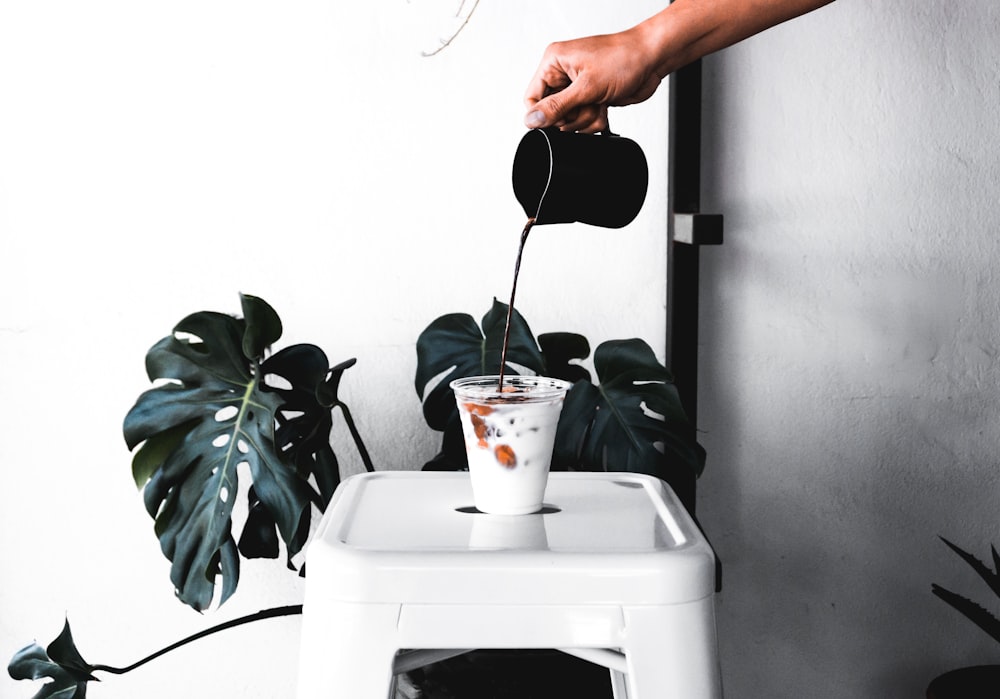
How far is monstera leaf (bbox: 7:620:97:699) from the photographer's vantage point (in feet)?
3.66

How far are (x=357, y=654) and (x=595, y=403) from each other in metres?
0.51

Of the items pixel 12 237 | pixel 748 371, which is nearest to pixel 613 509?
pixel 748 371

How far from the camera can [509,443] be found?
2.87ft

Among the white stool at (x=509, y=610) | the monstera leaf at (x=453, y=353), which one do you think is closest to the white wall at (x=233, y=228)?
the monstera leaf at (x=453, y=353)

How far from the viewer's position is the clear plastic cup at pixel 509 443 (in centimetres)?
87

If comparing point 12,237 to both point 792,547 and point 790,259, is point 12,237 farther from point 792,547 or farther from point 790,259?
point 792,547

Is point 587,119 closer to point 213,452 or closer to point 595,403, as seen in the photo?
point 595,403

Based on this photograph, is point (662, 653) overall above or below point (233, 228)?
below

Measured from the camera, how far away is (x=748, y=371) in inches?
54.8

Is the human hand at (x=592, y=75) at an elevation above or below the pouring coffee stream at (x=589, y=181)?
above

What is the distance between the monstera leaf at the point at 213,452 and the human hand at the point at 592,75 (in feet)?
1.35

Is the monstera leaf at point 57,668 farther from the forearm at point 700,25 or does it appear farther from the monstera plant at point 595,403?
the forearm at point 700,25

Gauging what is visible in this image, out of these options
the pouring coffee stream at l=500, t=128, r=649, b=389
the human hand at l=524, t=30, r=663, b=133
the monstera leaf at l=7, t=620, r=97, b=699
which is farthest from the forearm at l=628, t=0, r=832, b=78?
the monstera leaf at l=7, t=620, r=97, b=699

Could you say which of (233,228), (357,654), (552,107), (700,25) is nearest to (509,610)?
(357,654)
